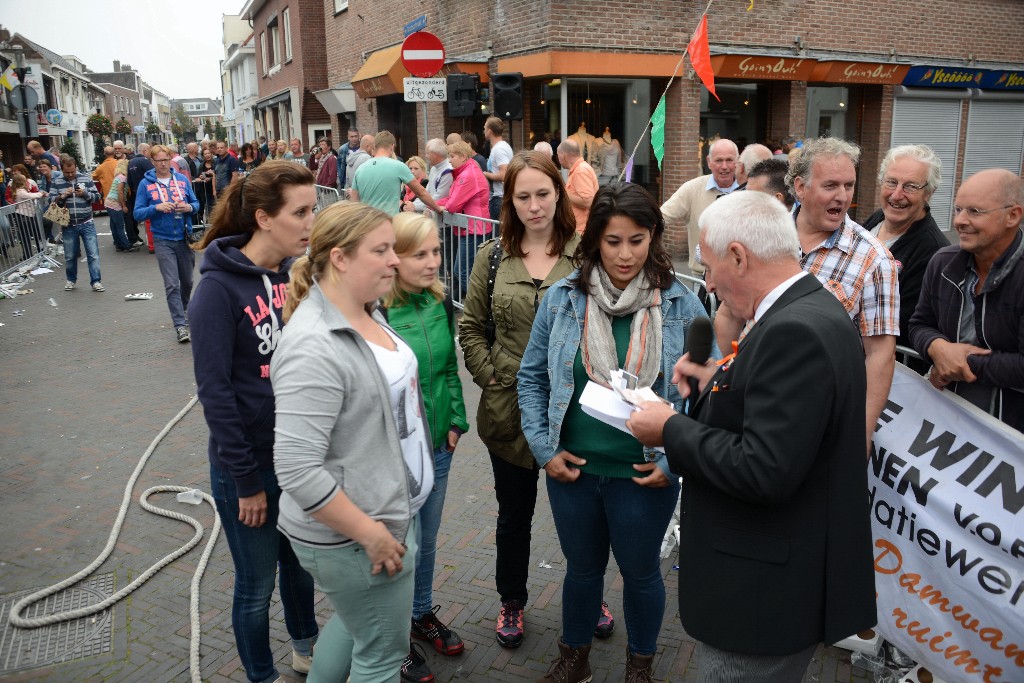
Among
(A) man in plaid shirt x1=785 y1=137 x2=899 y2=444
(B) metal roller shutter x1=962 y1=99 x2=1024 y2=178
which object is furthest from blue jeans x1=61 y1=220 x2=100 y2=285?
(B) metal roller shutter x1=962 y1=99 x2=1024 y2=178

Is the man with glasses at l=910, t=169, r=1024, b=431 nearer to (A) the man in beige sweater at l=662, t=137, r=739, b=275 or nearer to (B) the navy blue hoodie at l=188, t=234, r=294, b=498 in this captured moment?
(B) the navy blue hoodie at l=188, t=234, r=294, b=498

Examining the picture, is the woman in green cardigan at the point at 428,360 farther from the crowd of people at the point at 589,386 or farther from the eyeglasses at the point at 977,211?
the eyeglasses at the point at 977,211

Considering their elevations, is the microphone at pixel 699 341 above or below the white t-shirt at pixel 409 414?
above

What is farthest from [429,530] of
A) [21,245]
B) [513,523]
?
[21,245]

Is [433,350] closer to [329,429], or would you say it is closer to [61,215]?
[329,429]

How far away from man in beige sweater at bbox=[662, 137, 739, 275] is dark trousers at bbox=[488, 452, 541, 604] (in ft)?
10.2

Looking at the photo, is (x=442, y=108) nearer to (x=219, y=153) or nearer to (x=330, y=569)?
(x=219, y=153)

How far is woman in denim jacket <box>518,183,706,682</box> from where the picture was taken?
277 cm

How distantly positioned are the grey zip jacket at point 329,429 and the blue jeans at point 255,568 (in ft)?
1.82

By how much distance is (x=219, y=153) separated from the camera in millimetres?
19719

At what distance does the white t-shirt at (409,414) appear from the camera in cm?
229

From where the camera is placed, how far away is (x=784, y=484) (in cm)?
183

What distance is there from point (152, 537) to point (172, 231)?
5.16 meters

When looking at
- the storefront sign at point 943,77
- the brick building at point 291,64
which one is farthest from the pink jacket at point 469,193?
the brick building at point 291,64
